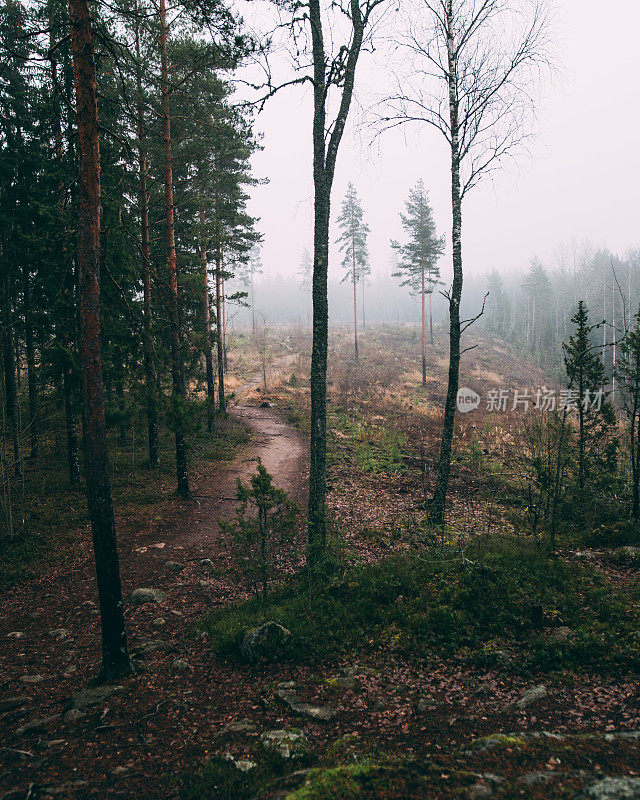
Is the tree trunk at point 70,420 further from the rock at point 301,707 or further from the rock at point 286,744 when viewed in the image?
the rock at point 286,744

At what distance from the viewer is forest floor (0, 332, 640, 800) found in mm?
2971

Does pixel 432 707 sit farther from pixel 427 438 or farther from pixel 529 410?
pixel 529 410

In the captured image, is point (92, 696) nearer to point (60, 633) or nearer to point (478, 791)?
point (60, 633)

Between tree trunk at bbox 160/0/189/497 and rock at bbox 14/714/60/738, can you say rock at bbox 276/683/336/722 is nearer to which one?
rock at bbox 14/714/60/738

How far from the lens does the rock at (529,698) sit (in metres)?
3.96

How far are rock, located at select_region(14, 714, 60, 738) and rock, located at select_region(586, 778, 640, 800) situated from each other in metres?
5.00

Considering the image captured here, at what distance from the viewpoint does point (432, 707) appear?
4090 mm

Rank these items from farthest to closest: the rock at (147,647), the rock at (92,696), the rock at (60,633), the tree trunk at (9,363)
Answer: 1. the tree trunk at (9,363)
2. the rock at (60,633)
3. the rock at (147,647)
4. the rock at (92,696)

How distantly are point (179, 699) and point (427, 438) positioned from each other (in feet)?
48.5

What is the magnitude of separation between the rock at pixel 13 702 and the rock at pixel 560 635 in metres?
6.43

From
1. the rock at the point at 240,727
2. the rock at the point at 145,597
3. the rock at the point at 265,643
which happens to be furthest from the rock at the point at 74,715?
the rock at the point at 145,597

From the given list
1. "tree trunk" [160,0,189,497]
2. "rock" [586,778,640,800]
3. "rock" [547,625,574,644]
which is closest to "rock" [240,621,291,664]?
"rock" [547,625,574,644]

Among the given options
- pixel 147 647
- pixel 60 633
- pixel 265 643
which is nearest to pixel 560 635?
pixel 265 643

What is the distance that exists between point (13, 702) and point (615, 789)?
5948mm
